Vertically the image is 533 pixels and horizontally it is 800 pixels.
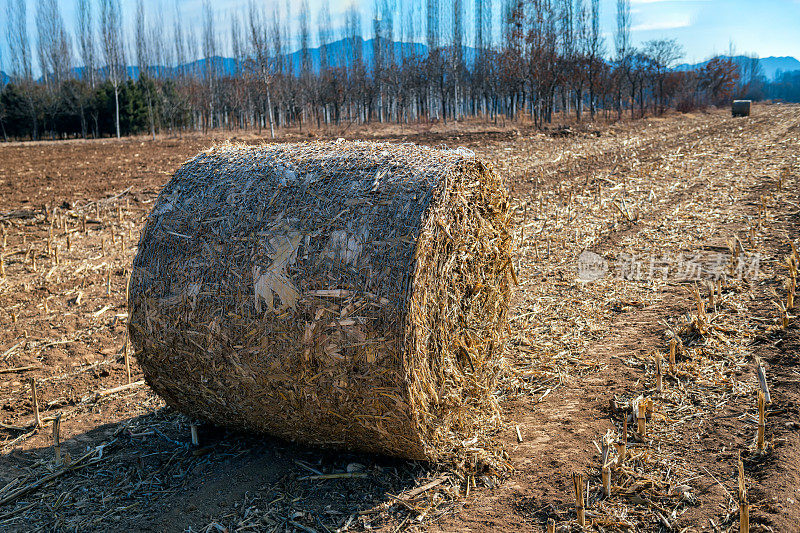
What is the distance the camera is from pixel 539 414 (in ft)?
15.8

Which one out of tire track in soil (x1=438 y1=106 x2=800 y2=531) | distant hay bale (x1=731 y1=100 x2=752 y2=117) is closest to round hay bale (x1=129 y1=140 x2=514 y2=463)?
tire track in soil (x1=438 y1=106 x2=800 y2=531)

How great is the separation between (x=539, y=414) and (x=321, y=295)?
2187mm

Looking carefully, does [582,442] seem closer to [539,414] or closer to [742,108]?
[539,414]

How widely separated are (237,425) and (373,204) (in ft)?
6.47

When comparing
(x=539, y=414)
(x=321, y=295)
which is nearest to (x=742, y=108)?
(x=539, y=414)

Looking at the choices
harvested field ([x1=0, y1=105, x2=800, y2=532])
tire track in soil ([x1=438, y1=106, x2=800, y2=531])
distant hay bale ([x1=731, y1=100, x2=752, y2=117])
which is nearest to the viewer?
tire track in soil ([x1=438, y1=106, x2=800, y2=531])

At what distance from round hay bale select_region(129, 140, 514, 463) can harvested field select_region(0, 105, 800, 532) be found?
1.23 feet

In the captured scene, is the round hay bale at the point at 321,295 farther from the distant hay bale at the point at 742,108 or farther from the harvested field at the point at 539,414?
the distant hay bale at the point at 742,108

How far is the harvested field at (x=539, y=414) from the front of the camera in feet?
12.1

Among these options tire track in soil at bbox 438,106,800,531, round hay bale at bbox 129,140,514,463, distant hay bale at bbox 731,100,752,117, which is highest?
distant hay bale at bbox 731,100,752,117

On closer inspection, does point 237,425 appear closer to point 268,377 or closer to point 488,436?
point 268,377

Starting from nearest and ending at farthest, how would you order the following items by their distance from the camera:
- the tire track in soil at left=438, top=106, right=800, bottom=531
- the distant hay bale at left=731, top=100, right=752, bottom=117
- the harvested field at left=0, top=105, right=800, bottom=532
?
the tire track in soil at left=438, top=106, right=800, bottom=531, the harvested field at left=0, top=105, right=800, bottom=532, the distant hay bale at left=731, top=100, right=752, bottom=117

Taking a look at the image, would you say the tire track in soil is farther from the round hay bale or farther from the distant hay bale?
the distant hay bale

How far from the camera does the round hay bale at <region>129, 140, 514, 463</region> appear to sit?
12.1 feet
